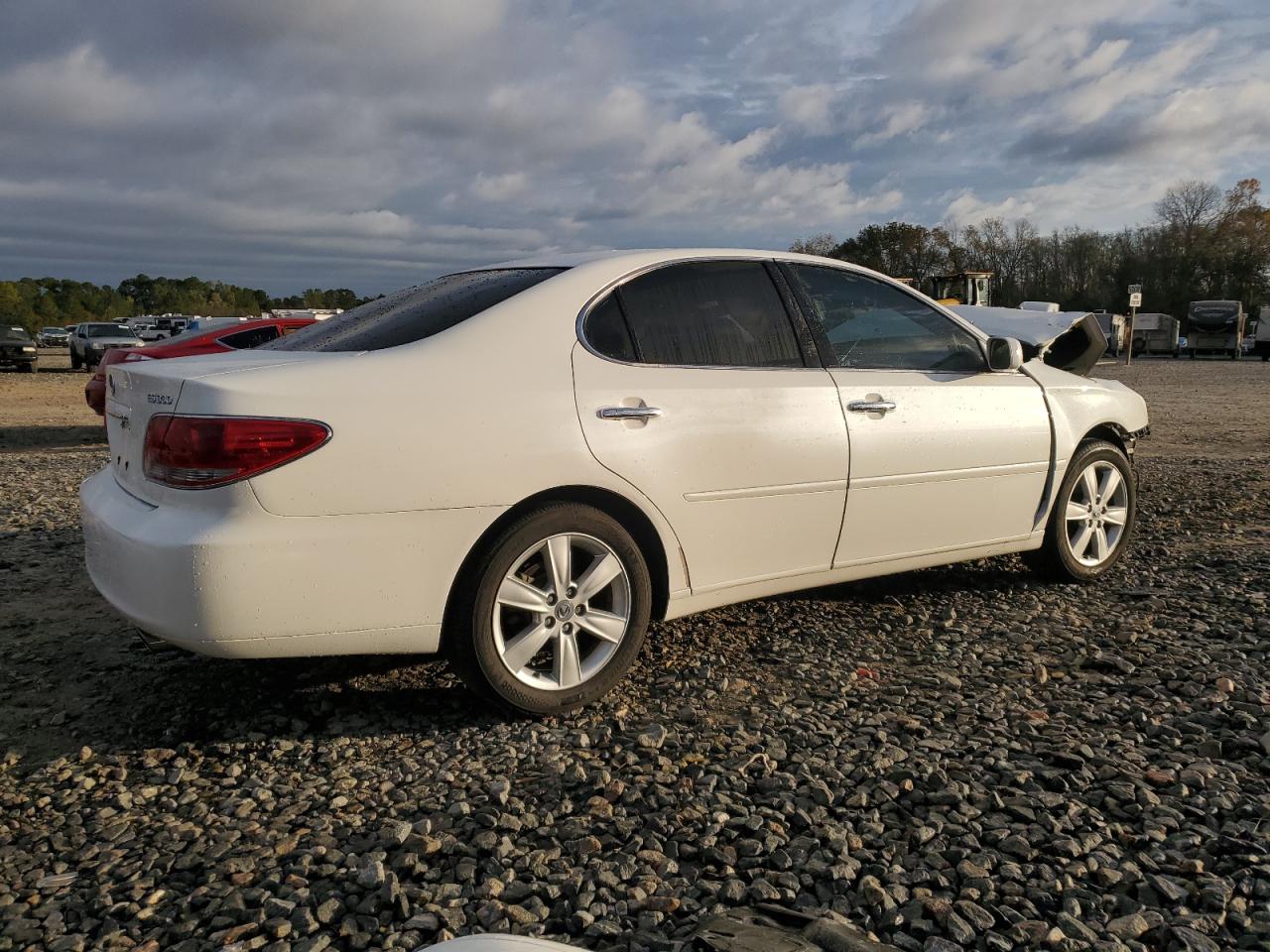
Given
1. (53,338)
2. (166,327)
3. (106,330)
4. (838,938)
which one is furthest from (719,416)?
(53,338)

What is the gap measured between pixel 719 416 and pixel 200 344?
9.06 m

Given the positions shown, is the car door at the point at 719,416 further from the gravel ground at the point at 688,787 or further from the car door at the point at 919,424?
the gravel ground at the point at 688,787

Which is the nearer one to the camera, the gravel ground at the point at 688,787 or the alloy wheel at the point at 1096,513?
the gravel ground at the point at 688,787

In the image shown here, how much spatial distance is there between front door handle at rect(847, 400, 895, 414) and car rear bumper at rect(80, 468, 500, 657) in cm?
165

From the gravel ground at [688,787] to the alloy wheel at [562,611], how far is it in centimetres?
21

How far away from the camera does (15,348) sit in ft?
104

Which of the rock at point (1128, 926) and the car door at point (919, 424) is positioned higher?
the car door at point (919, 424)

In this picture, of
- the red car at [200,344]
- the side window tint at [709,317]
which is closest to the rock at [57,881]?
the side window tint at [709,317]

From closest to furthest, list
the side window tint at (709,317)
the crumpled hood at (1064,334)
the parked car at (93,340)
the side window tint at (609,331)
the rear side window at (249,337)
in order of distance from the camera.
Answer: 1. the side window tint at (609,331)
2. the side window tint at (709,317)
3. the crumpled hood at (1064,334)
4. the rear side window at (249,337)
5. the parked car at (93,340)

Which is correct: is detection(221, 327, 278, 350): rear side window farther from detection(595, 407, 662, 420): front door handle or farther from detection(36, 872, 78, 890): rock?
detection(36, 872, 78, 890): rock

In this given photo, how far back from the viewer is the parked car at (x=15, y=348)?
31500mm

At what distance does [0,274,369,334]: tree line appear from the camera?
306ft

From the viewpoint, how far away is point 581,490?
352cm

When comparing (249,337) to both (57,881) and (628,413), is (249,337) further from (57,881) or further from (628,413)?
(57,881)
